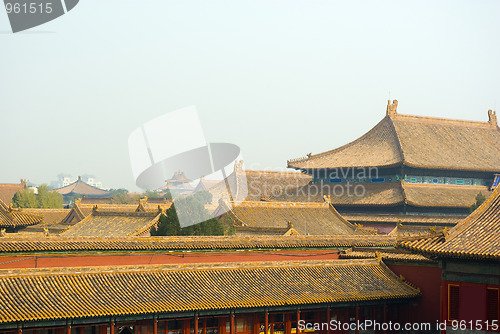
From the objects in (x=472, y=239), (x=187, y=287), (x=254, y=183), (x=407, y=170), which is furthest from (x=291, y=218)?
(x=254, y=183)

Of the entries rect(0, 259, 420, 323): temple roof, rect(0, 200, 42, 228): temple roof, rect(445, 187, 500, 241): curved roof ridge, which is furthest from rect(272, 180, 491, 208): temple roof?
rect(445, 187, 500, 241): curved roof ridge

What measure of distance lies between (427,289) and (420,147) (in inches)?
1159

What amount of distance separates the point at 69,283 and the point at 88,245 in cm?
Answer: 415

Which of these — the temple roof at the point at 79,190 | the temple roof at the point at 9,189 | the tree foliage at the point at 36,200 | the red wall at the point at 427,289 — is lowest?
the red wall at the point at 427,289

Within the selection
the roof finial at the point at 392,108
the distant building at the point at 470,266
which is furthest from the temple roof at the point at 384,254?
the roof finial at the point at 392,108

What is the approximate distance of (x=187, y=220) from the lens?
4362cm

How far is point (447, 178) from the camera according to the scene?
194ft

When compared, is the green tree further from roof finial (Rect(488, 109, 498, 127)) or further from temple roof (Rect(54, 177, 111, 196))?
temple roof (Rect(54, 177, 111, 196))

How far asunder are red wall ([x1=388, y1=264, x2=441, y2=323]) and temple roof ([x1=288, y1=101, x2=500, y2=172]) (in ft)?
79.2

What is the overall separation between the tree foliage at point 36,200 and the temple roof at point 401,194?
52959 mm

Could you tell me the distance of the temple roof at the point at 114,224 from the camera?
45.3 m

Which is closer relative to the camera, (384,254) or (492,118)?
(384,254)

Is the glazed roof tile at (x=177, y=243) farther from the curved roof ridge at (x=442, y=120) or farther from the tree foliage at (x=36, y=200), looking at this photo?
the tree foliage at (x=36, y=200)

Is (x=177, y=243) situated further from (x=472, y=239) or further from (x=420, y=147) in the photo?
(x=420, y=147)
